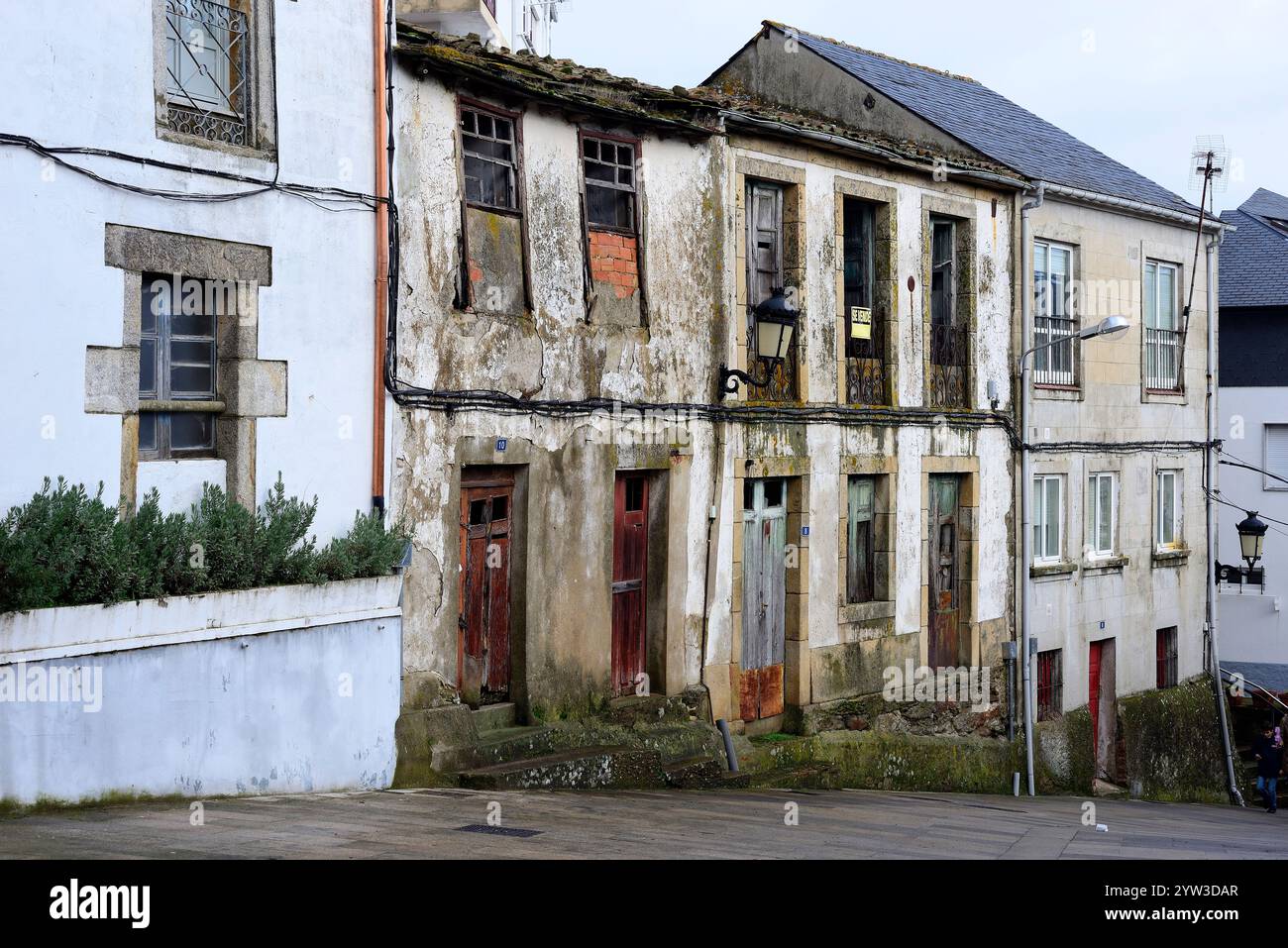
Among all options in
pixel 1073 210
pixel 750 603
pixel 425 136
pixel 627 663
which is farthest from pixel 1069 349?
pixel 425 136

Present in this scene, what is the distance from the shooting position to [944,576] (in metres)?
17.4

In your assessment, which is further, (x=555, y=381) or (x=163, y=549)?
(x=555, y=381)

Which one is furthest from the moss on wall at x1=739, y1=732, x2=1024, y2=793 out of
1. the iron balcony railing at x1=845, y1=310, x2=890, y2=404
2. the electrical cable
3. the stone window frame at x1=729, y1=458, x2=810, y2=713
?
the electrical cable

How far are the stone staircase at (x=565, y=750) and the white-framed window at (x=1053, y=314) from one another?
7.56 m

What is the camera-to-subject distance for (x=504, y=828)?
9023 mm

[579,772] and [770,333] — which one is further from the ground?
[770,333]

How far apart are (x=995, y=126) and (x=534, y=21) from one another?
7410 millimetres

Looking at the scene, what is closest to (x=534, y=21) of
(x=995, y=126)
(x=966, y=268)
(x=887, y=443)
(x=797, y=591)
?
(x=995, y=126)

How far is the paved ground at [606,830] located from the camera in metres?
7.62

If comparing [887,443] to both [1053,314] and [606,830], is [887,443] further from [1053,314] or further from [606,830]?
[606,830]

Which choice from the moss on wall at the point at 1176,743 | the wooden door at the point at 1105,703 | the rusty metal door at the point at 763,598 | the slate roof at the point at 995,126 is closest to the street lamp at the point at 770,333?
the rusty metal door at the point at 763,598

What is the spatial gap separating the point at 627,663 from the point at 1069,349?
27.6ft

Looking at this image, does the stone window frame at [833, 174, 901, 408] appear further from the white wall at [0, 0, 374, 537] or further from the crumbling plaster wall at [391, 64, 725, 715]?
the white wall at [0, 0, 374, 537]

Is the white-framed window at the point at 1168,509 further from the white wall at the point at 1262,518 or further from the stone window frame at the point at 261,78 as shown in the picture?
the stone window frame at the point at 261,78
